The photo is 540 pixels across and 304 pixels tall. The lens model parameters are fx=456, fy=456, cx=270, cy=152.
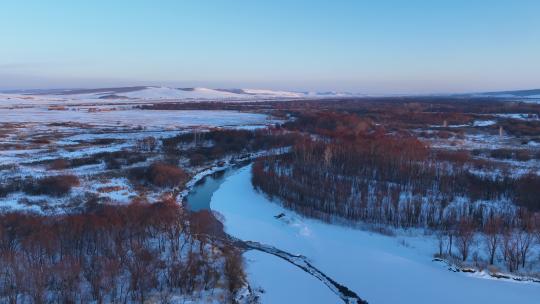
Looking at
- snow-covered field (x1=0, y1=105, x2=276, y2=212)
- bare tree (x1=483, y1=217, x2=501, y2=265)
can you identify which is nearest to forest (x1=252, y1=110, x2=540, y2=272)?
bare tree (x1=483, y1=217, x2=501, y2=265)

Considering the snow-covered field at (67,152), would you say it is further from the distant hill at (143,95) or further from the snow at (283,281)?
the distant hill at (143,95)


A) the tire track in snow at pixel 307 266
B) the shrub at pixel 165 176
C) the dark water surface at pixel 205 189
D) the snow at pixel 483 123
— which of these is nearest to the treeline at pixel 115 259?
the tire track in snow at pixel 307 266

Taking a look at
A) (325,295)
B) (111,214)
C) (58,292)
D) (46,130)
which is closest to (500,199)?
(325,295)

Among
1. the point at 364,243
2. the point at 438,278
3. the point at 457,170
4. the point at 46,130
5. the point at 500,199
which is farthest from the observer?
the point at 46,130

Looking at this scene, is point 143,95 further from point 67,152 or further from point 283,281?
point 283,281

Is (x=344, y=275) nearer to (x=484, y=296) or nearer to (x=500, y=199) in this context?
(x=484, y=296)

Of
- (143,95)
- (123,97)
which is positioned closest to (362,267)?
(123,97)
